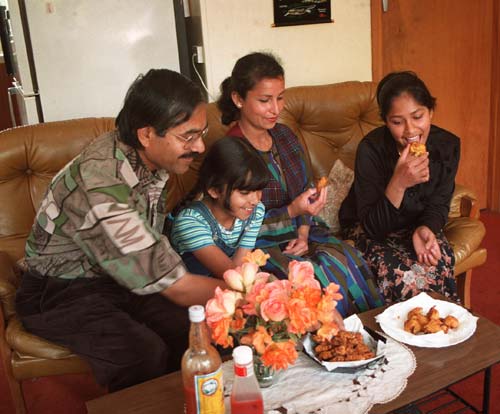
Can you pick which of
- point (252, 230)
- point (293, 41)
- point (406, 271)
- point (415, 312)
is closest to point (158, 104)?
point (252, 230)

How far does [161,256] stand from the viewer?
1558mm

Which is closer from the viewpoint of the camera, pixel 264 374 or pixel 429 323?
pixel 264 374

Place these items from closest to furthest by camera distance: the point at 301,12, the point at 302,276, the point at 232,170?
1. the point at 302,276
2. the point at 232,170
3. the point at 301,12

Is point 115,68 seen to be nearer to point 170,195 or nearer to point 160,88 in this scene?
point 170,195

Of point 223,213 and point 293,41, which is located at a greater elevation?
point 293,41

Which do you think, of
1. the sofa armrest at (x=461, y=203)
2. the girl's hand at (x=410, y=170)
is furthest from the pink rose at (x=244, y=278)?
the sofa armrest at (x=461, y=203)

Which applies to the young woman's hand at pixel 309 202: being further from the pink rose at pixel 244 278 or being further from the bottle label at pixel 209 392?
the bottle label at pixel 209 392

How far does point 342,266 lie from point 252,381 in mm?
991

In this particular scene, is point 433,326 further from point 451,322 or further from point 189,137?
point 189,137

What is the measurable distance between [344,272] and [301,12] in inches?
64.4

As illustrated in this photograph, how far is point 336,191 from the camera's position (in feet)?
8.71

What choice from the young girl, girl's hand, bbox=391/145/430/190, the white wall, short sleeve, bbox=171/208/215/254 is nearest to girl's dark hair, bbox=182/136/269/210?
the young girl

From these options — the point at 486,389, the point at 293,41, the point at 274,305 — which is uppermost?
the point at 293,41

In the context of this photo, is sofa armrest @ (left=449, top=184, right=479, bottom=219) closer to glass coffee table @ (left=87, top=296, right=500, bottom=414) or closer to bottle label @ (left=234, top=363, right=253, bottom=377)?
glass coffee table @ (left=87, top=296, right=500, bottom=414)
